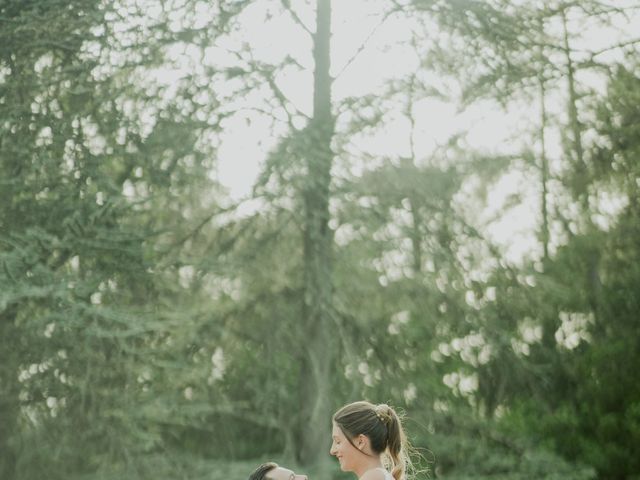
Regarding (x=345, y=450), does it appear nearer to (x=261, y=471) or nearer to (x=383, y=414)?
(x=383, y=414)

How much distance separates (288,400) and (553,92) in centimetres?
440

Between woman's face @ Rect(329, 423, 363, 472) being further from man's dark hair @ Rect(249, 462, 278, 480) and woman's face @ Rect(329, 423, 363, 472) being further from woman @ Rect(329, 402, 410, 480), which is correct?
man's dark hair @ Rect(249, 462, 278, 480)

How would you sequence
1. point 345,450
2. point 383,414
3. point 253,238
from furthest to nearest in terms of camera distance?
1. point 253,238
2. point 383,414
3. point 345,450

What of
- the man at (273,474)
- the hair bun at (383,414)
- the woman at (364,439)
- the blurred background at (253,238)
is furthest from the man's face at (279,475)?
the blurred background at (253,238)

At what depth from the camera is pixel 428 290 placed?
1091 centimetres

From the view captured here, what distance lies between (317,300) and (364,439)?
7057mm

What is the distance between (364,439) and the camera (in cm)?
382

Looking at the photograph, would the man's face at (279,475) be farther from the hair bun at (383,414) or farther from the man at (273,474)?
the hair bun at (383,414)

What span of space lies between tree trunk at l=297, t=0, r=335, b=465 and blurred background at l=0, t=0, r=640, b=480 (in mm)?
27

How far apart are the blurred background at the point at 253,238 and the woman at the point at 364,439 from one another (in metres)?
5.50

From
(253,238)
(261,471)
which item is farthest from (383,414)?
(253,238)

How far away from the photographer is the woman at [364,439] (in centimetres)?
379

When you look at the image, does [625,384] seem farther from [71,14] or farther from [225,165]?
[71,14]

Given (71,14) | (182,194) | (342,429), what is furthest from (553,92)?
(342,429)
